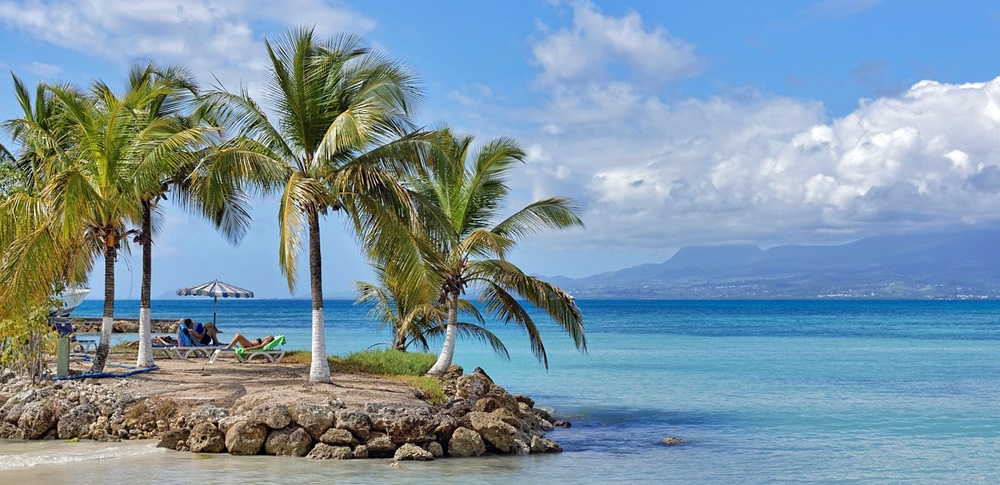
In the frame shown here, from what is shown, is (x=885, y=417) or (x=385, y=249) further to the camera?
(x=885, y=417)

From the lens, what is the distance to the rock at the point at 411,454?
13883 mm

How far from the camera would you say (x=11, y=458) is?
526 inches

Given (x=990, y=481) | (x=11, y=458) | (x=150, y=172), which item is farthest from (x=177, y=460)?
(x=990, y=481)

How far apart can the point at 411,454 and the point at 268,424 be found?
222 centimetres

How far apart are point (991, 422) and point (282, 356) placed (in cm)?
1583

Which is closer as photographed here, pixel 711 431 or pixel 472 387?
pixel 711 431

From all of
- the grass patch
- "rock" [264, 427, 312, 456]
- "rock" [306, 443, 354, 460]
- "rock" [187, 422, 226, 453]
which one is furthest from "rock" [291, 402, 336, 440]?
the grass patch

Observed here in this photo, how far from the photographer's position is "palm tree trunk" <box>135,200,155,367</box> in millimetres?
19000

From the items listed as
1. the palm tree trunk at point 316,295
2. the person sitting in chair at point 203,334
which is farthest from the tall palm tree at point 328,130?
the person sitting in chair at point 203,334

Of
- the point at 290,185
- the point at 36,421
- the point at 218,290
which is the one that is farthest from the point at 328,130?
the point at 218,290

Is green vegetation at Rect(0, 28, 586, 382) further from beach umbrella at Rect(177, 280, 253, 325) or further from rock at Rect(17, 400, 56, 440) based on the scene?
beach umbrella at Rect(177, 280, 253, 325)

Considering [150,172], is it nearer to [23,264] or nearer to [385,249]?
[23,264]

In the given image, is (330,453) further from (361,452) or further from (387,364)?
(387,364)

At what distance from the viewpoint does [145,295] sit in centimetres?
1894
